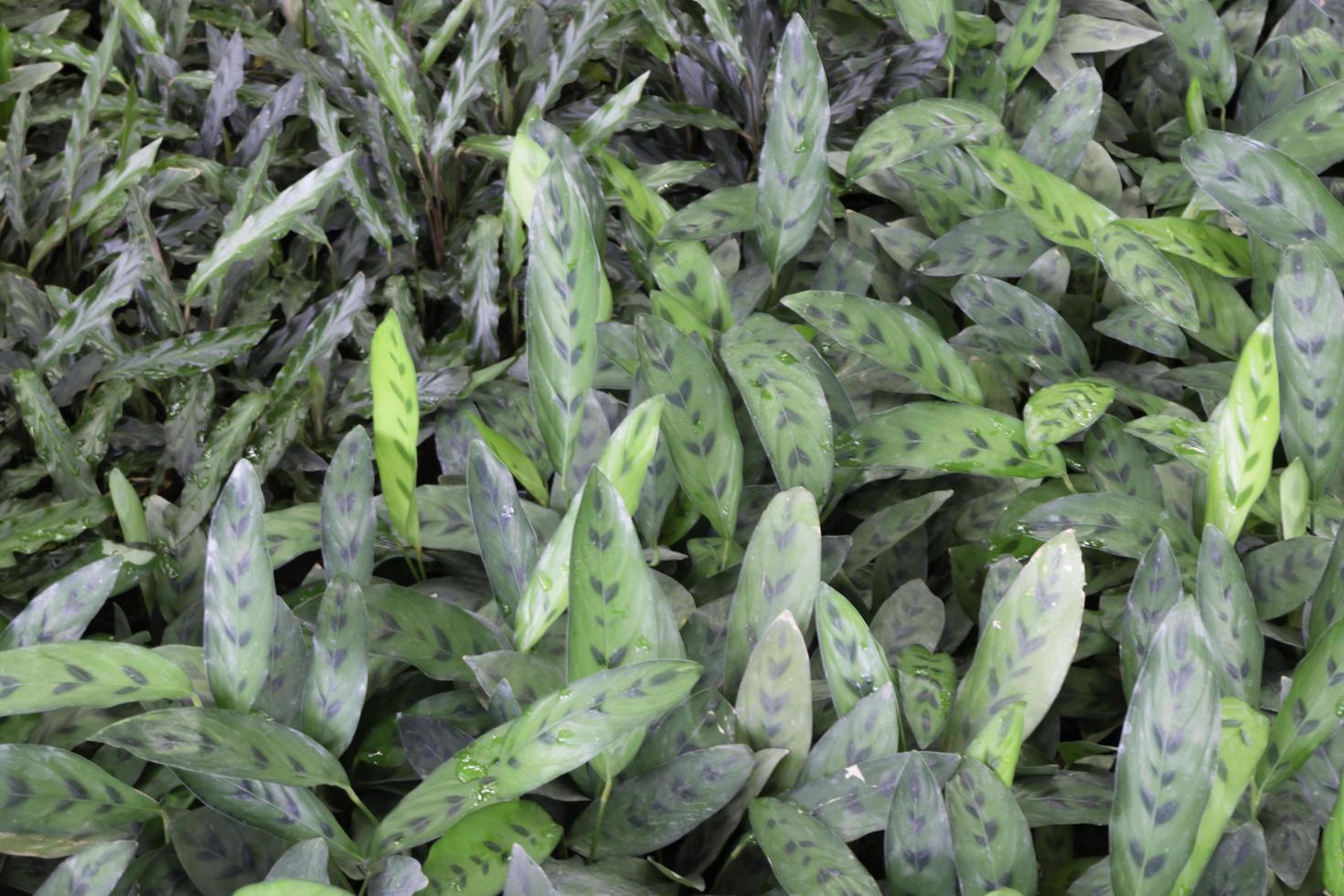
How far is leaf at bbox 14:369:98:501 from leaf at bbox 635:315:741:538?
62cm

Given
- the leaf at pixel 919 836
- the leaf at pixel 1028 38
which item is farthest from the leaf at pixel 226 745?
the leaf at pixel 1028 38

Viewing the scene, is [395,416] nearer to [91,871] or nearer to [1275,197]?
[91,871]

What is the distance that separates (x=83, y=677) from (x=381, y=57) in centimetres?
90

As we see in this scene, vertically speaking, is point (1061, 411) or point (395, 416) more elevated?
point (395, 416)

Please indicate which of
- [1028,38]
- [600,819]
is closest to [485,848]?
[600,819]

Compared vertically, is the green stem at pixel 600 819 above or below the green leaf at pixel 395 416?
below

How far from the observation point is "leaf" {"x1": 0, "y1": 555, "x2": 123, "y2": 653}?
94 cm

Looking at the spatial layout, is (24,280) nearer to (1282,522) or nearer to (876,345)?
(876,345)

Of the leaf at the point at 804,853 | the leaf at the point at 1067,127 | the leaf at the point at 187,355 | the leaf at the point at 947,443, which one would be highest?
the leaf at the point at 1067,127

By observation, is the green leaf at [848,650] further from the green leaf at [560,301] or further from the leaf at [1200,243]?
the leaf at [1200,243]

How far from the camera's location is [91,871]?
0.78 m

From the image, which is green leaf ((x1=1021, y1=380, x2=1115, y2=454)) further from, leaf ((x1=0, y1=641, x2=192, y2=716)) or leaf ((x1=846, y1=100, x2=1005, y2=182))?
leaf ((x1=0, y1=641, x2=192, y2=716))

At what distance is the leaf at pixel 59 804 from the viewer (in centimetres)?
84

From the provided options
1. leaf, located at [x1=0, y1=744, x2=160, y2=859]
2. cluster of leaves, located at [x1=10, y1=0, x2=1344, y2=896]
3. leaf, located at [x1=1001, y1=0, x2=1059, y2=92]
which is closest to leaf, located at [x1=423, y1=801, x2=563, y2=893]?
cluster of leaves, located at [x1=10, y1=0, x2=1344, y2=896]
